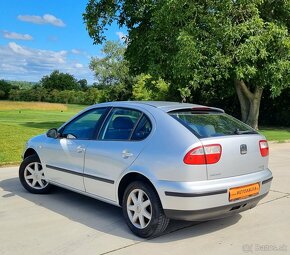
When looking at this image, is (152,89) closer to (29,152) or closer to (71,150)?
(29,152)

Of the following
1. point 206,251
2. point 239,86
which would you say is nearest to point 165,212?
point 206,251

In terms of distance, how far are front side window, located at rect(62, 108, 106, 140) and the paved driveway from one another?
104cm

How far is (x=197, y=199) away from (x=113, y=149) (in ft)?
4.35

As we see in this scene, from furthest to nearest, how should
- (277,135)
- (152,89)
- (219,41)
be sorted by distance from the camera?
(152,89) → (277,135) → (219,41)

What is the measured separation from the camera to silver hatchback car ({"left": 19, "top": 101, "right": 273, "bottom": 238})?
468 cm

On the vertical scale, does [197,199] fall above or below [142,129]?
below

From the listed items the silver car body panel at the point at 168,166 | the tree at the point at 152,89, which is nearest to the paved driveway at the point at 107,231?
the silver car body panel at the point at 168,166

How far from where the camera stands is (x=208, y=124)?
17.0ft

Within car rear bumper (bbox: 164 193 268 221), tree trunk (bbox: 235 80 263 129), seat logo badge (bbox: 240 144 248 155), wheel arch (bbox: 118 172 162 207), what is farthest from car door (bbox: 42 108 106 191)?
tree trunk (bbox: 235 80 263 129)

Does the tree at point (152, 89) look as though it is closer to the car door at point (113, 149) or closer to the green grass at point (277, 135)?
the green grass at point (277, 135)

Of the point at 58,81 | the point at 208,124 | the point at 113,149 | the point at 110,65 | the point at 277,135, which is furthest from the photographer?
the point at 58,81

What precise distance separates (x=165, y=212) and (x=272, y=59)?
15601mm

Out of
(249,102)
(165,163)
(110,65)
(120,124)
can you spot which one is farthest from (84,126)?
(110,65)

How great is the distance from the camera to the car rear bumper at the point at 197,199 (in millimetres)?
4617
